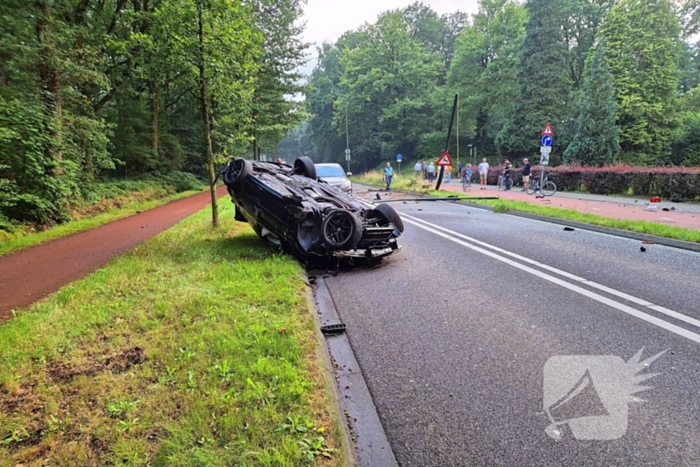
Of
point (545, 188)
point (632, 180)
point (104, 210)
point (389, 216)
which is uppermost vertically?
point (632, 180)

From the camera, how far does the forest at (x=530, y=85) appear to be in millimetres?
28922

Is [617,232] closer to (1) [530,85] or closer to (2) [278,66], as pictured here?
(2) [278,66]

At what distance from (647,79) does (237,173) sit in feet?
112

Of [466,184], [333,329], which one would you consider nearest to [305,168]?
[333,329]

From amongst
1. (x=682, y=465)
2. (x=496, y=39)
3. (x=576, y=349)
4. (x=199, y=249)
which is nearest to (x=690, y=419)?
(x=682, y=465)

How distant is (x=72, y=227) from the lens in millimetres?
10062

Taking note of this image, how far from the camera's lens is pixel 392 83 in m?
49.9

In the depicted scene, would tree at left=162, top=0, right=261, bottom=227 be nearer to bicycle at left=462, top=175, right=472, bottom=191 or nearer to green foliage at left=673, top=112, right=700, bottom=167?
bicycle at left=462, top=175, right=472, bottom=191

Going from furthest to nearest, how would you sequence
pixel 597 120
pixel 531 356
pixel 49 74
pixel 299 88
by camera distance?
pixel 299 88, pixel 597 120, pixel 49 74, pixel 531 356

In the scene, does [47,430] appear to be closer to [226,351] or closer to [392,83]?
[226,351]

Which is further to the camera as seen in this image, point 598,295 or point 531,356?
point 598,295

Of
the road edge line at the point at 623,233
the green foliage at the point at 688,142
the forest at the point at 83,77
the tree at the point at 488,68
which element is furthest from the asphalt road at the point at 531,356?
the tree at the point at 488,68

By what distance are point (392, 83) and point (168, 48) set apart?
45.5 metres

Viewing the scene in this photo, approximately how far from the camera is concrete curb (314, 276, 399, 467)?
2.20 m
